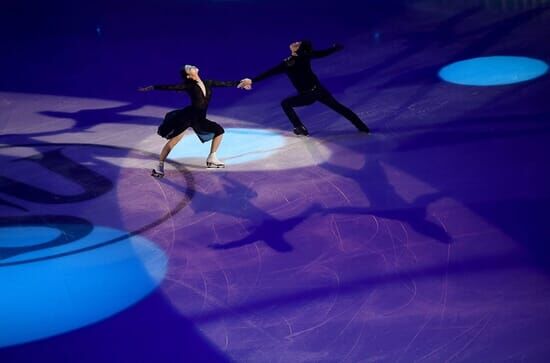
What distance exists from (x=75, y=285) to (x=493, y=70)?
7987mm

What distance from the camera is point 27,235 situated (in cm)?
848

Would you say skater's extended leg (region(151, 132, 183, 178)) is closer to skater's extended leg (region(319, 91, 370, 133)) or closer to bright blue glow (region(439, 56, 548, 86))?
skater's extended leg (region(319, 91, 370, 133))

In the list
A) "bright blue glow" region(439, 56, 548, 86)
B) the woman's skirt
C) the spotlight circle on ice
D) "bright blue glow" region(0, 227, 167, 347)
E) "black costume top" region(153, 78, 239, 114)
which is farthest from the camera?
"bright blue glow" region(439, 56, 548, 86)

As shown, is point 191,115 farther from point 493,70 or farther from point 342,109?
point 493,70

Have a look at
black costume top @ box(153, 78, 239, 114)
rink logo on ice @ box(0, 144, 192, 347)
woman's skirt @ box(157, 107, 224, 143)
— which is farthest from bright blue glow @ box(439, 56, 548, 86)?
rink logo on ice @ box(0, 144, 192, 347)

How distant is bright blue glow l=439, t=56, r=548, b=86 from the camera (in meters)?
11.8

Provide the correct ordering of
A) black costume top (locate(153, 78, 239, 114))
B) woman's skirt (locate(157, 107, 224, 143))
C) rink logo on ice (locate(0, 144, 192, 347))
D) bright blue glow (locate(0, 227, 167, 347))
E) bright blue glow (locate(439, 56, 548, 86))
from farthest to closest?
bright blue glow (locate(439, 56, 548, 86)) < woman's skirt (locate(157, 107, 224, 143)) < black costume top (locate(153, 78, 239, 114)) < rink logo on ice (locate(0, 144, 192, 347)) < bright blue glow (locate(0, 227, 167, 347))

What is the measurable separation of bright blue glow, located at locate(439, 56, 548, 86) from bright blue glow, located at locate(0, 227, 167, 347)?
255 inches

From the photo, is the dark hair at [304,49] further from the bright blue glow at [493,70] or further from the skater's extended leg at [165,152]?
the bright blue glow at [493,70]

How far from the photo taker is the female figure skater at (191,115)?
30.2ft

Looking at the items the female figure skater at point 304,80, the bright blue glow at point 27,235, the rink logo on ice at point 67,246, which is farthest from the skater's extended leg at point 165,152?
the bright blue glow at point 27,235

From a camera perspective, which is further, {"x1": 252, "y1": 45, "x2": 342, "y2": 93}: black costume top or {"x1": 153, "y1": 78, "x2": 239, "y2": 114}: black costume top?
{"x1": 252, "y1": 45, "x2": 342, "y2": 93}: black costume top

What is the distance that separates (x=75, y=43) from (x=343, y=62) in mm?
6401

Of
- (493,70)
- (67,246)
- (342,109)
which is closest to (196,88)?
(342,109)
